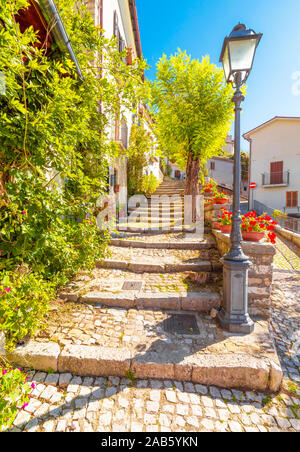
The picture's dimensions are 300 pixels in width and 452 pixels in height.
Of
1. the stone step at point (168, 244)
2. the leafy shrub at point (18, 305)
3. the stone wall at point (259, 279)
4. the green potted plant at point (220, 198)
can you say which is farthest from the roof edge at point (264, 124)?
the leafy shrub at point (18, 305)

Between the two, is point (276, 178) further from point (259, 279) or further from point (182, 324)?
point (182, 324)

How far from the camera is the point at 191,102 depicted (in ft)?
21.4

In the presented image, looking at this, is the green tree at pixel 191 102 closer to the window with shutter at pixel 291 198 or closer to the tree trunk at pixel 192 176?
the tree trunk at pixel 192 176

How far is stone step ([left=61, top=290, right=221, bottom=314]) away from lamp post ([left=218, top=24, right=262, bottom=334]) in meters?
0.34

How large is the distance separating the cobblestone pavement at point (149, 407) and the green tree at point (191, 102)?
20.0 feet

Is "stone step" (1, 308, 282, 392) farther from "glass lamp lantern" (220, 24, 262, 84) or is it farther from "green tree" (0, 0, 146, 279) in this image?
"glass lamp lantern" (220, 24, 262, 84)

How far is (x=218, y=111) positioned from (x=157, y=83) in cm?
218

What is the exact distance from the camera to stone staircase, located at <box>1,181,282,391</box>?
212 cm

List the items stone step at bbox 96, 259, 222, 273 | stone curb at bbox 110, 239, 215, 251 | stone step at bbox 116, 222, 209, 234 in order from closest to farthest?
stone step at bbox 96, 259, 222, 273 < stone curb at bbox 110, 239, 215, 251 < stone step at bbox 116, 222, 209, 234

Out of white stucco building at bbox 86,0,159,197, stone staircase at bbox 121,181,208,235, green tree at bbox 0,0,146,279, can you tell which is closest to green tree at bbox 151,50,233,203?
white stucco building at bbox 86,0,159,197

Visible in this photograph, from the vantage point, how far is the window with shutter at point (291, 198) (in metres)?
17.1

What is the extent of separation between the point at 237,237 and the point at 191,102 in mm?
5473

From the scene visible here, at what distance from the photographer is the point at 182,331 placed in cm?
267
